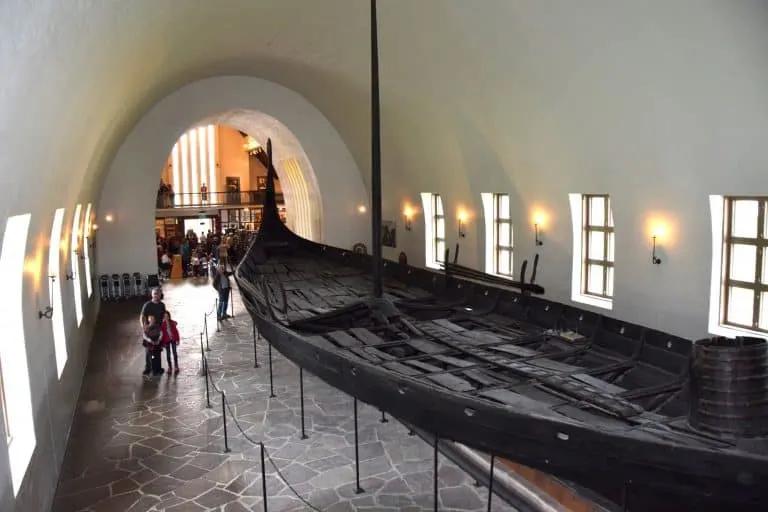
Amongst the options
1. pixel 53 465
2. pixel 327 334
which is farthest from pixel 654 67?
pixel 53 465

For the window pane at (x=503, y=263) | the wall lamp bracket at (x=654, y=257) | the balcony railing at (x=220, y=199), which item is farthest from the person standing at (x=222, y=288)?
the balcony railing at (x=220, y=199)

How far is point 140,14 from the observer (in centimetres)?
812

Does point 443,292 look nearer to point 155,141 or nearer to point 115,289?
point 155,141

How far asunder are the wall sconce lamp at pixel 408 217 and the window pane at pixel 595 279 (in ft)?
26.1

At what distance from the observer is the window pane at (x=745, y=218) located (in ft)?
29.9

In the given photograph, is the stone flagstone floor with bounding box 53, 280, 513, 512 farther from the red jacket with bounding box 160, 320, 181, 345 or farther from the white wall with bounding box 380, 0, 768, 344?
Result: the white wall with bounding box 380, 0, 768, 344

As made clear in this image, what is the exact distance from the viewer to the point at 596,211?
12.5 metres

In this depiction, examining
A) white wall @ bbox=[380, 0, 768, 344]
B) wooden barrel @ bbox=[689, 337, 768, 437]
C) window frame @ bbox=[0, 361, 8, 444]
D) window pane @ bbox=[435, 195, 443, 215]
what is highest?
white wall @ bbox=[380, 0, 768, 344]

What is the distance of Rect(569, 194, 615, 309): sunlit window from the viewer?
12.2m

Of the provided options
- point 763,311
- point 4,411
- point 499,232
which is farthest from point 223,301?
point 763,311

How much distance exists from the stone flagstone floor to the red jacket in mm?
655

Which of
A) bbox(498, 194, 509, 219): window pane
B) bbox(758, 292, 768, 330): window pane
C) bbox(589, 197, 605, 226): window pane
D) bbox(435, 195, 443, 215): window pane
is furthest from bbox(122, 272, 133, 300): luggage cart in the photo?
bbox(758, 292, 768, 330): window pane

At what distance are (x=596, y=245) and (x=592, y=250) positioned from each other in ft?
0.44

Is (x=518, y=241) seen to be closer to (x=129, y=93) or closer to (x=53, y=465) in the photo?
(x=129, y=93)
